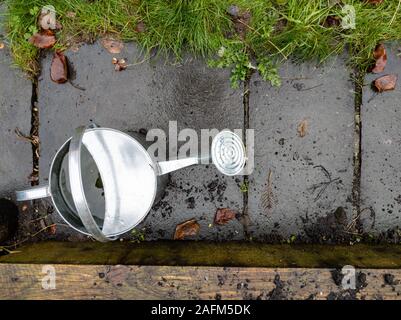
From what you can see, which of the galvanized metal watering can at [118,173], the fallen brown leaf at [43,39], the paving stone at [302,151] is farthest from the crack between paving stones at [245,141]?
the fallen brown leaf at [43,39]

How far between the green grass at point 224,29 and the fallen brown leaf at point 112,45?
0.04 m

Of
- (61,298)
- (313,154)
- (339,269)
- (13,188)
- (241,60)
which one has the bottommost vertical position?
(61,298)

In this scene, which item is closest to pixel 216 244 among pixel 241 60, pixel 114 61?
pixel 241 60

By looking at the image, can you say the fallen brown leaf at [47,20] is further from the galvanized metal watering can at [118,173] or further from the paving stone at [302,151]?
the paving stone at [302,151]

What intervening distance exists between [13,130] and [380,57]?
1823 mm

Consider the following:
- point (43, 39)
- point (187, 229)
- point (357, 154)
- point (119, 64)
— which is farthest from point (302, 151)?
point (43, 39)

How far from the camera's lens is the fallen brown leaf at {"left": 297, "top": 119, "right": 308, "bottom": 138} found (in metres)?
1.89

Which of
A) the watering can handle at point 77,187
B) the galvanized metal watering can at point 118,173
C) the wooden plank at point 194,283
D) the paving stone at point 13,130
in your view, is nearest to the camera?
the watering can handle at point 77,187

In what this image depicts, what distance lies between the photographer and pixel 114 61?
1918 mm

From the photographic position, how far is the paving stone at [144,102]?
1.90m

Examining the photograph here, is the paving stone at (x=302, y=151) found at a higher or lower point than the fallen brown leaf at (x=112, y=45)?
lower

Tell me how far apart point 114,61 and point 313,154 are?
1075mm

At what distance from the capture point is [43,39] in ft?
6.26

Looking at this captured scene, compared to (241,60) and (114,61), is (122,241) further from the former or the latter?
(241,60)
